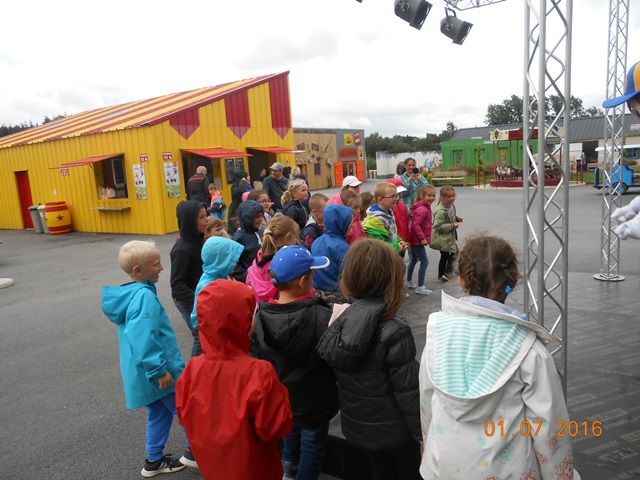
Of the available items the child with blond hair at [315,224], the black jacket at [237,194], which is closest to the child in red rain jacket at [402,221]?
the child with blond hair at [315,224]

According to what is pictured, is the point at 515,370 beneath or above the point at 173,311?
above

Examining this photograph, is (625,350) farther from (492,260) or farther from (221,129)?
(221,129)

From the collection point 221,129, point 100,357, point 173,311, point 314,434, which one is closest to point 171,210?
point 221,129

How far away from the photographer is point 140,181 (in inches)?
578

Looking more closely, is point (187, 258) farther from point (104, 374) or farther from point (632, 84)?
point (632, 84)

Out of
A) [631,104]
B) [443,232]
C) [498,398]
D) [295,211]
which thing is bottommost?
[443,232]

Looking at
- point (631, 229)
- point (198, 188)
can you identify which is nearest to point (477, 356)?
point (631, 229)

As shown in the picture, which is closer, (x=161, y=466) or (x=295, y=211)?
(x=161, y=466)

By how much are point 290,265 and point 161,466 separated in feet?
5.35

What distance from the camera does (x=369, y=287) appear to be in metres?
2.23

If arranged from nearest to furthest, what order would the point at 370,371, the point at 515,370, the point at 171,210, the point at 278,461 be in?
the point at 515,370 → the point at 370,371 → the point at 278,461 → the point at 171,210

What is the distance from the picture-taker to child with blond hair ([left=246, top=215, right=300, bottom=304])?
11.8ft

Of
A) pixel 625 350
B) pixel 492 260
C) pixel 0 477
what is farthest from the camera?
pixel 625 350

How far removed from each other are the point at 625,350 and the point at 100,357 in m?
5.06
